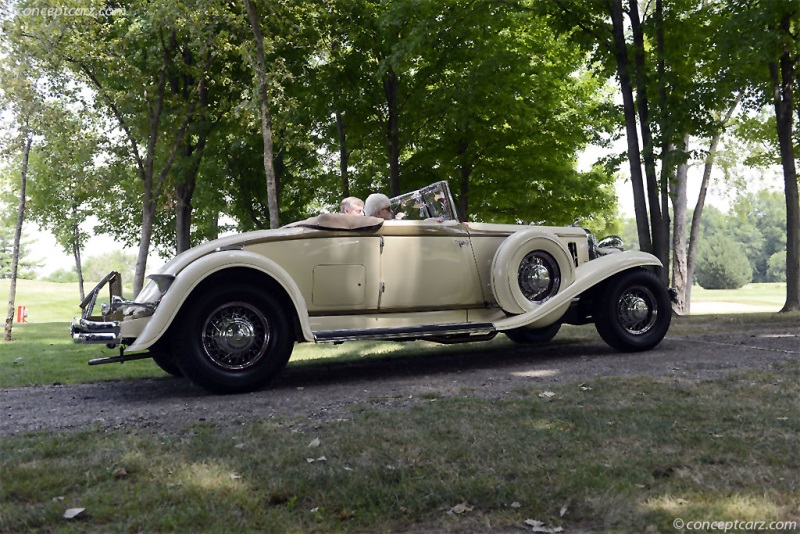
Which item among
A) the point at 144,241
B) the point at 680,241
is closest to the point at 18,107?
the point at 144,241

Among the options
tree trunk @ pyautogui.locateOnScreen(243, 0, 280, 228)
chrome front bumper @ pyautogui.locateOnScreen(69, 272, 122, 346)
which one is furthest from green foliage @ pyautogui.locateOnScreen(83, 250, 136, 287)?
chrome front bumper @ pyautogui.locateOnScreen(69, 272, 122, 346)

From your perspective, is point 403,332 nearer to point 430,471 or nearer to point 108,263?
point 430,471

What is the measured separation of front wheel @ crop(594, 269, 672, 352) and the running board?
141cm

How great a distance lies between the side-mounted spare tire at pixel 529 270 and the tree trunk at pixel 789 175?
9795 millimetres

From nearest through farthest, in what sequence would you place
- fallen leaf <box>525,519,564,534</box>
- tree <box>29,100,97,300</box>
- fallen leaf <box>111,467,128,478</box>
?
fallen leaf <box>525,519,564,534</box> < fallen leaf <box>111,467,128,478</box> < tree <box>29,100,97,300</box>

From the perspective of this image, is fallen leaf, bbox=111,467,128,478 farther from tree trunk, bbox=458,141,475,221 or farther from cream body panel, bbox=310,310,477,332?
tree trunk, bbox=458,141,475,221

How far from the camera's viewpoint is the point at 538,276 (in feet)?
26.2

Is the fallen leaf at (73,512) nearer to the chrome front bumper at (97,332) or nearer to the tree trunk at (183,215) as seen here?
the chrome front bumper at (97,332)

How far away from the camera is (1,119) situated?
55.1ft

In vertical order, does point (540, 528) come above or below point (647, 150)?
below

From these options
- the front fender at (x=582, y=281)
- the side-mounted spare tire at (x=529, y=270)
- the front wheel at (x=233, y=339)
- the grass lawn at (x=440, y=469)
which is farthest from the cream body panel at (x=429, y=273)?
the grass lawn at (x=440, y=469)

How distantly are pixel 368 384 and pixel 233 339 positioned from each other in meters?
1.30

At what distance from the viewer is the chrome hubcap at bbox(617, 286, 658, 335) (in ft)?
27.8

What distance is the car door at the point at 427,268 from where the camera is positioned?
286 inches
